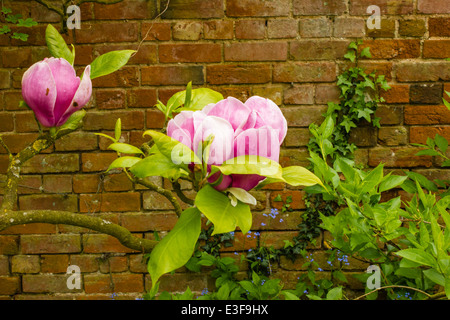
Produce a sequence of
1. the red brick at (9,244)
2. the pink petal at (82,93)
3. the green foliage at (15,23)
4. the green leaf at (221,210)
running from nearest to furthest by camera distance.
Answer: the green leaf at (221,210) → the pink petal at (82,93) → the green foliage at (15,23) → the red brick at (9,244)

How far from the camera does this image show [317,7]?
150cm

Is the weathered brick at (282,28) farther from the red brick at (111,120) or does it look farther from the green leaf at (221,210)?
the green leaf at (221,210)

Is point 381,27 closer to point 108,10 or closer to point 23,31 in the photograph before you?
point 108,10

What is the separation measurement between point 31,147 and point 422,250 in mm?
602

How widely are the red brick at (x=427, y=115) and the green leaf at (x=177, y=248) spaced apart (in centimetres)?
144

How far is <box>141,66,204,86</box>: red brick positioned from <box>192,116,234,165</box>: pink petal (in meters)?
1.24

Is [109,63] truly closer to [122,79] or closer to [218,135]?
[218,135]

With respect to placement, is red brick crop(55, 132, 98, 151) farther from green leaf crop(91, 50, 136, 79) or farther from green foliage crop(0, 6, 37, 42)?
green leaf crop(91, 50, 136, 79)

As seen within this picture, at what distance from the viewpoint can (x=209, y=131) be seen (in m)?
0.33

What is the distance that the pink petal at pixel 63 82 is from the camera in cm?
40

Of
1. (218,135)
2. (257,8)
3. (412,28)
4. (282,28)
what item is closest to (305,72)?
(282,28)

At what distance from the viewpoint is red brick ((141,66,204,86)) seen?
153 centimetres

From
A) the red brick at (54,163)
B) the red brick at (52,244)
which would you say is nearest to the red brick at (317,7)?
the red brick at (54,163)

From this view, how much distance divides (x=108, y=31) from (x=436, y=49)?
1.31 metres
